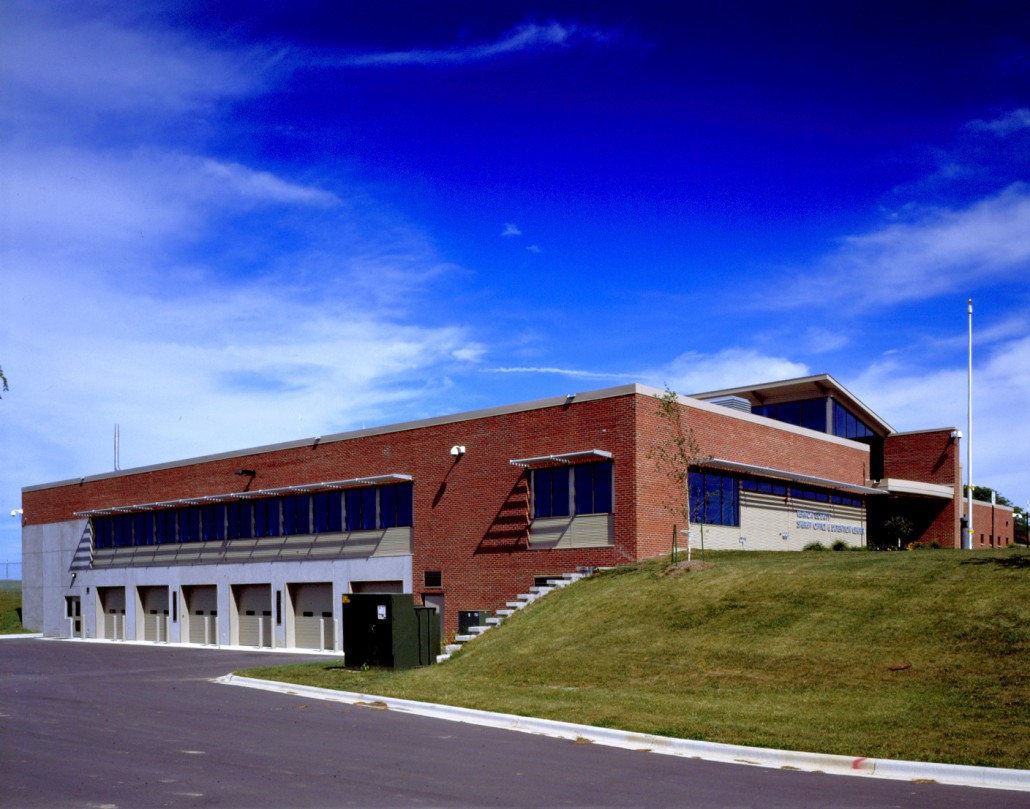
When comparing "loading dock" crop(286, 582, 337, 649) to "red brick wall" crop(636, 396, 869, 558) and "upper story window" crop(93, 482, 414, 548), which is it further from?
"red brick wall" crop(636, 396, 869, 558)

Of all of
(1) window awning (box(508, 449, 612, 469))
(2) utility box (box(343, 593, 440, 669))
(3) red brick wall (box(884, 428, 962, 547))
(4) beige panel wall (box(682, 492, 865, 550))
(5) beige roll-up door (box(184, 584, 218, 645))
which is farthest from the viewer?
(3) red brick wall (box(884, 428, 962, 547))

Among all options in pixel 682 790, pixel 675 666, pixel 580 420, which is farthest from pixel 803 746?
pixel 580 420

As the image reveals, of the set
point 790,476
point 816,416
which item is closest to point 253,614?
point 790,476

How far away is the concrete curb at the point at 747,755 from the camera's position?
37.7ft

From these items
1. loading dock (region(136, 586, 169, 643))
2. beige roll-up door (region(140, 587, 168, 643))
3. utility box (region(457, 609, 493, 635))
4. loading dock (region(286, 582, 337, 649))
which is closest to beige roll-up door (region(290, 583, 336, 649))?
loading dock (region(286, 582, 337, 649))

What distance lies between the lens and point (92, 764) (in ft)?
40.0

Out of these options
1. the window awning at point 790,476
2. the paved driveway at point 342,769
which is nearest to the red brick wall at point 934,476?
the window awning at point 790,476

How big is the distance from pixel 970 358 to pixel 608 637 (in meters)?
29.7

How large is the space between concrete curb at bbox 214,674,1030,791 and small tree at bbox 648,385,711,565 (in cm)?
1450

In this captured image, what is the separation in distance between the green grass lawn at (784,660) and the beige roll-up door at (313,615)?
12.9m

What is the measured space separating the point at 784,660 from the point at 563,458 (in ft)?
43.9

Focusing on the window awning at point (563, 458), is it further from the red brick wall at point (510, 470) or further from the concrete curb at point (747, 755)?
the concrete curb at point (747, 755)

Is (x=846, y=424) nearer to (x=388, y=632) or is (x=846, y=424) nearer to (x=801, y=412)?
(x=801, y=412)

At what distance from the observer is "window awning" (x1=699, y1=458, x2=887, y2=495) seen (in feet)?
109
